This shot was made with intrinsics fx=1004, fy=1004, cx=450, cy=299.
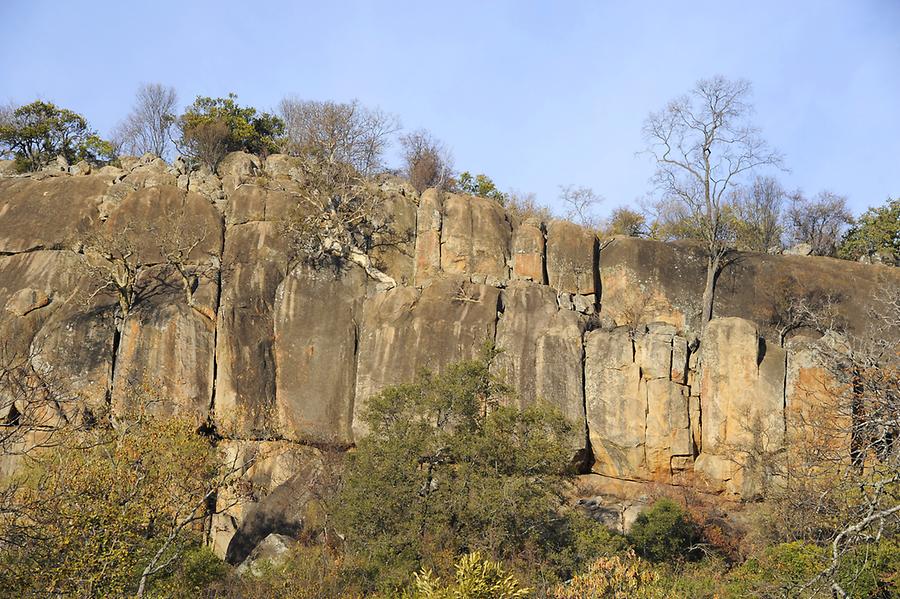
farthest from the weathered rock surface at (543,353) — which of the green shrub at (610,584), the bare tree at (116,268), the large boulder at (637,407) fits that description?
the green shrub at (610,584)

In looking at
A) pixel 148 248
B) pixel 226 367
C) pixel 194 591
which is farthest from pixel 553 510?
pixel 148 248

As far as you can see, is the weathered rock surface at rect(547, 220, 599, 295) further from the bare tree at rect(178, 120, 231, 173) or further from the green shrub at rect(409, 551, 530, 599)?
the green shrub at rect(409, 551, 530, 599)

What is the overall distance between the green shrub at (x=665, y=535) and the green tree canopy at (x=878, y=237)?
67.9 feet

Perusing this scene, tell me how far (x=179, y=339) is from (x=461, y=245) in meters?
10.9

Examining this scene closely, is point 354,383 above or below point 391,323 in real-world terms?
below

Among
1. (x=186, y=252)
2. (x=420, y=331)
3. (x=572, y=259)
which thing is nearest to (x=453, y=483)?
(x=420, y=331)

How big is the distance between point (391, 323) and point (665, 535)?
12.2 meters

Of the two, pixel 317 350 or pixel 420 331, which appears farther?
pixel 317 350

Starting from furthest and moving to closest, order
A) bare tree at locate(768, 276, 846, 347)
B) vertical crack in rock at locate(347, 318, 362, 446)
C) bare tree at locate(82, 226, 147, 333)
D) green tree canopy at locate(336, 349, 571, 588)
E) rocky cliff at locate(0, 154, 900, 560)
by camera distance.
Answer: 1. bare tree at locate(768, 276, 846, 347)
2. bare tree at locate(82, 226, 147, 333)
3. vertical crack in rock at locate(347, 318, 362, 446)
4. rocky cliff at locate(0, 154, 900, 560)
5. green tree canopy at locate(336, 349, 571, 588)

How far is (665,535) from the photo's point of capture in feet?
91.2

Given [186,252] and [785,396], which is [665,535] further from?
[186,252]

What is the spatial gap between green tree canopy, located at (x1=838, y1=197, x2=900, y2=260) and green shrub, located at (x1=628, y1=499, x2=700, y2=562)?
67.9 feet

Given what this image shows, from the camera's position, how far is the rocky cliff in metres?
32.4

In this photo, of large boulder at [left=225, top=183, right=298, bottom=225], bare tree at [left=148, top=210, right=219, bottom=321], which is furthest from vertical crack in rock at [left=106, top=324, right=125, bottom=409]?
large boulder at [left=225, top=183, right=298, bottom=225]
